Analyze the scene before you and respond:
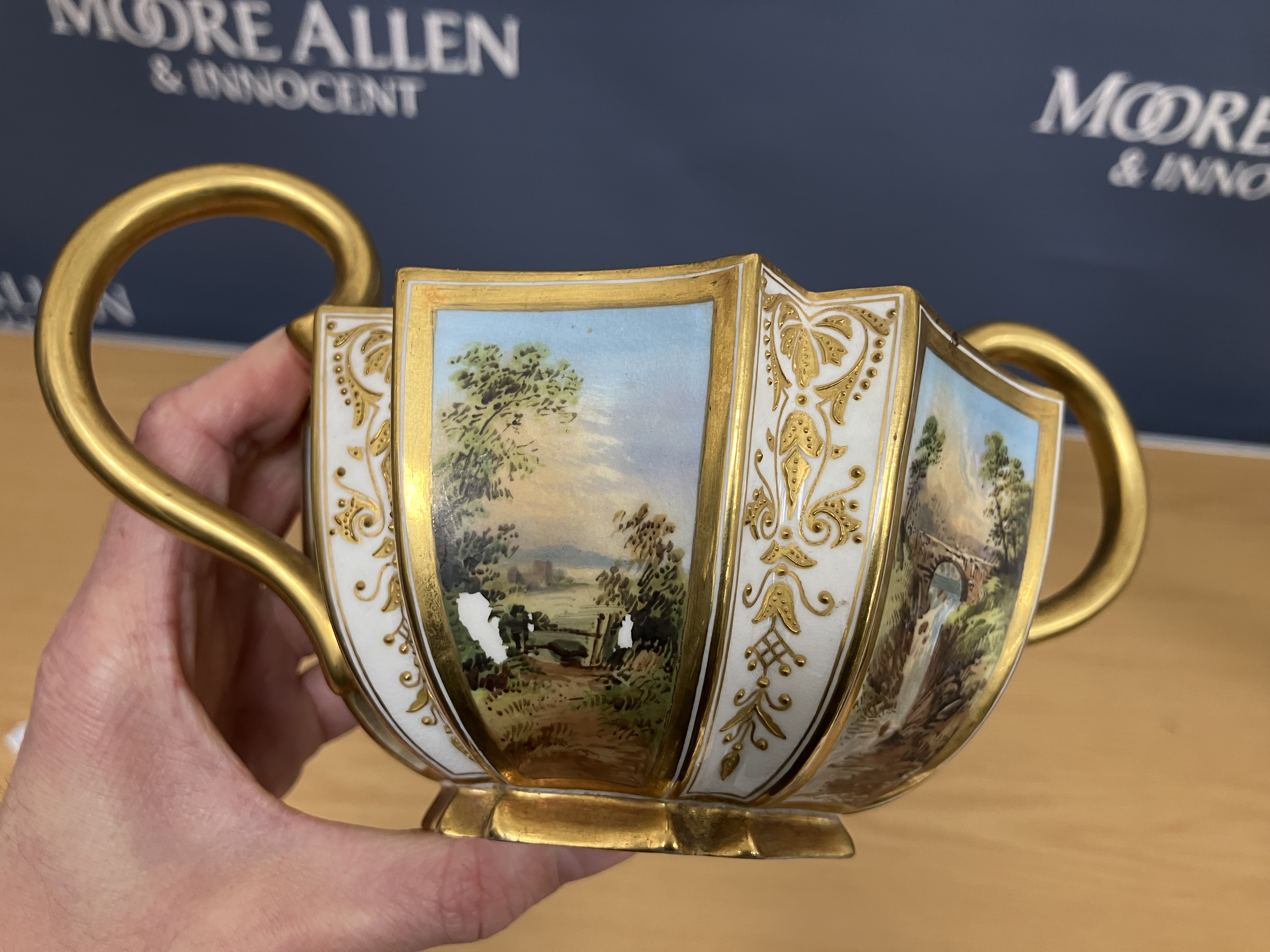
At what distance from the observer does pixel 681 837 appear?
1.43ft

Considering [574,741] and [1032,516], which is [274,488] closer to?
[574,741]

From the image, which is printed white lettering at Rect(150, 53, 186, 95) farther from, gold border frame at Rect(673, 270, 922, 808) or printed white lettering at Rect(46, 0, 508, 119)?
gold border frame at Rect(673, 270, 922, 808)

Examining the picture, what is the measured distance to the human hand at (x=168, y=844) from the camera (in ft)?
1.60

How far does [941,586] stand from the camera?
1.34ft

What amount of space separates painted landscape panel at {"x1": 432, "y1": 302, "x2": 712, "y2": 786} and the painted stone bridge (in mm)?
101

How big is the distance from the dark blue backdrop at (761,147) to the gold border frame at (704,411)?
463 mm

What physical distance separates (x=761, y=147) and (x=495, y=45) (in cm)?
25

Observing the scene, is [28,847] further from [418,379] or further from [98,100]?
[98,100]

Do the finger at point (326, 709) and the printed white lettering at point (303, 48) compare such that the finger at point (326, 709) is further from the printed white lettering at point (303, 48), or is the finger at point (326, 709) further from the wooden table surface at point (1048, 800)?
the printed white lettering at point (303, 48)

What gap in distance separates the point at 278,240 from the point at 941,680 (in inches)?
31.8

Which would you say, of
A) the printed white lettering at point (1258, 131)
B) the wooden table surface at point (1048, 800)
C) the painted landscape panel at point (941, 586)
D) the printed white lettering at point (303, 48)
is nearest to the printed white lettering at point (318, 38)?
the printed white lettering at point (303, 48)

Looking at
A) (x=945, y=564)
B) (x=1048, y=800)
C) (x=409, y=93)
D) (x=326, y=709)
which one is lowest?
(x=1048, y=800)

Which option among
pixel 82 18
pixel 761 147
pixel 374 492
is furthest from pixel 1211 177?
pixel 82 18

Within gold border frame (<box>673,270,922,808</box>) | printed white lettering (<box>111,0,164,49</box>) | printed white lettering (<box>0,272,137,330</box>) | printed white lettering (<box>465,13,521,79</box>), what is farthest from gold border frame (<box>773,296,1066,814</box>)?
printed white lettering (<box>0,272,137,330</box>)
